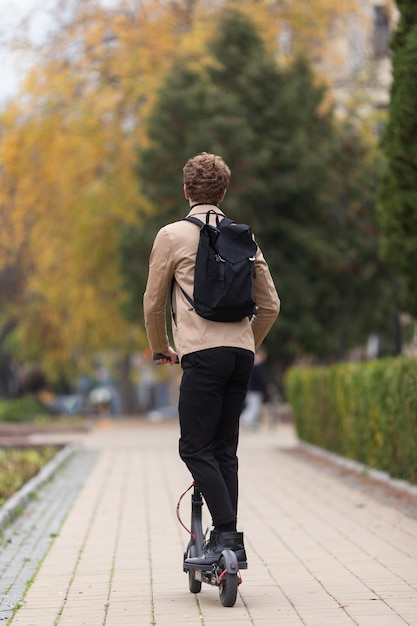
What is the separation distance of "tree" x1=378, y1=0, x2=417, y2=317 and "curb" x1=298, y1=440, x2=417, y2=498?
1.85 meters

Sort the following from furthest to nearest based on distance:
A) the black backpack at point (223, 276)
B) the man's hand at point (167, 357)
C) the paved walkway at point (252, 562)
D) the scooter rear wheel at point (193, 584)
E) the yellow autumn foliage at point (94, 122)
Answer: the yellow autumn foliage at point (94, 122)
the scooter rear wheel at point (193, 584)
the man's hand at point (167, 357)
the black backpack at point (223, 276)
the paved walkway at point (252, 562)

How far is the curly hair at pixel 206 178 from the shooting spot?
6.63 meters

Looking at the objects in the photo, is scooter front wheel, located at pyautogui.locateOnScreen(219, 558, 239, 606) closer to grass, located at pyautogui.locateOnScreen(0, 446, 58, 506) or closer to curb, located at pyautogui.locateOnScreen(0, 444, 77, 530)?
curb, located at pyautogui.locateOnScreen(0, 444, 77, 530)

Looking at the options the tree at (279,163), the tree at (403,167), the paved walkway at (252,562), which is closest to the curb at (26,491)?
the paved walkway at (252,562)

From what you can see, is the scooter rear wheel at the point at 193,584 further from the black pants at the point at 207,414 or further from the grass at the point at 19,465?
the grass at the point at 19,465

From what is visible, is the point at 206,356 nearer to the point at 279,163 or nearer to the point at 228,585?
the point at 228,585

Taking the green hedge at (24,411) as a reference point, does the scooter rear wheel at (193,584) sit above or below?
above

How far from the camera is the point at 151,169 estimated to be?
85.6 feet

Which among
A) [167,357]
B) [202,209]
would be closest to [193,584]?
[167,357]

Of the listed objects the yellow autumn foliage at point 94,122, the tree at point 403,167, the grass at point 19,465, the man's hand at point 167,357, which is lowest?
the grass at point 19,465

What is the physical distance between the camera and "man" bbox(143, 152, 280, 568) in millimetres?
6414

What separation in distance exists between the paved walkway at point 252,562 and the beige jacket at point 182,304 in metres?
1.25

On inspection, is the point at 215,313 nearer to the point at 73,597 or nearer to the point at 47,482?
the point at 73,597

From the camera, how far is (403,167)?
14.6m
